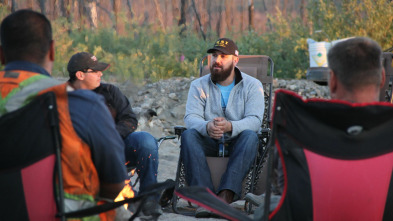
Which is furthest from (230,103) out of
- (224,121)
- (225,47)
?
(225,47)

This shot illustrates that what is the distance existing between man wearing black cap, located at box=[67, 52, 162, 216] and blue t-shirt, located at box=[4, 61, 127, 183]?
226 cm

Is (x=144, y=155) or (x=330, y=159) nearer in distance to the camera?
(x=330, y=159)

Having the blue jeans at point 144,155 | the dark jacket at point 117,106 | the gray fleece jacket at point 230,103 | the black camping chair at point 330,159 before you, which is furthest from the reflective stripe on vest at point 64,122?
the gray fleece jacket at point 230,103

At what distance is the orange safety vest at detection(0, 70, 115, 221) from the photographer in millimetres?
2221

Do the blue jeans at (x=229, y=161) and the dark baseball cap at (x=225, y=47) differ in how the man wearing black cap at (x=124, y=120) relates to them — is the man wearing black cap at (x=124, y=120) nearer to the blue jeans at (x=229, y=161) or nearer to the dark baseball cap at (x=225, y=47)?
the blue jeans at (x=229, y=161)

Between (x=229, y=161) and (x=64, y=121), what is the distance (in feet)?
9.03

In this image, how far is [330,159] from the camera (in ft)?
7.50

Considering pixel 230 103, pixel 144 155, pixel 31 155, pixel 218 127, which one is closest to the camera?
pixel 31 155

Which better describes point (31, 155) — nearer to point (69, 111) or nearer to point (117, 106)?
point (69, 111)

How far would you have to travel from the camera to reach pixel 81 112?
222cm

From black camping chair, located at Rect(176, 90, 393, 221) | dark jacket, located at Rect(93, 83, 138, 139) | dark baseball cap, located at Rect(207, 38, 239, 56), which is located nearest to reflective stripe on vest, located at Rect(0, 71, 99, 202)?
black camping chair, located at Rect(176, 90, 393, 221)

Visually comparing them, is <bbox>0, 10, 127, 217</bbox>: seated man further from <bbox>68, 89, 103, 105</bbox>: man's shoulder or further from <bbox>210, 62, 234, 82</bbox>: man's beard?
<bbox>210, 62, 234, 82</bbox>: man's beard

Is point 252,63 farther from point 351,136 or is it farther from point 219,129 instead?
point 351,136

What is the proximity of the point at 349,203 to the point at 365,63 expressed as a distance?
552 millimetres
